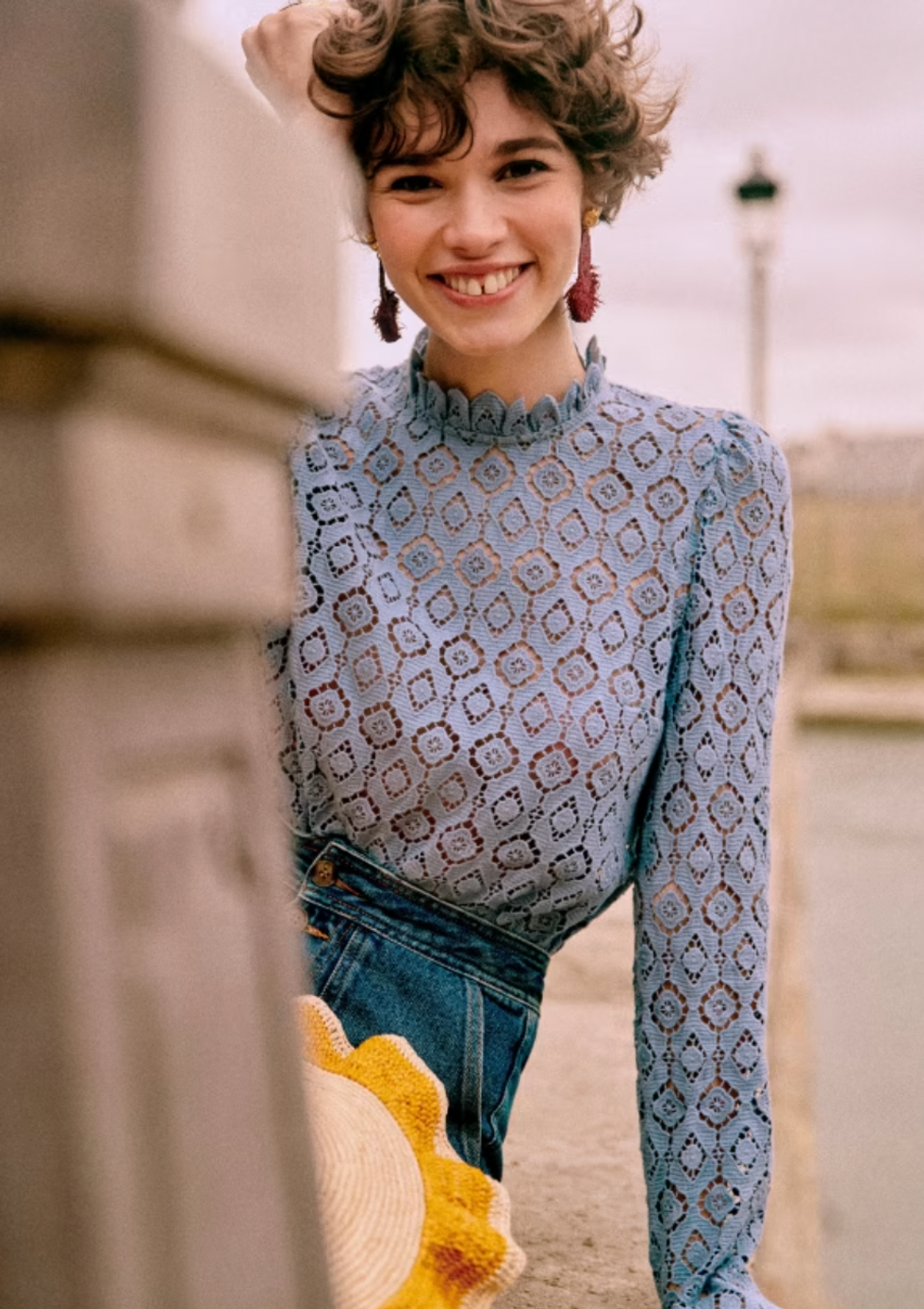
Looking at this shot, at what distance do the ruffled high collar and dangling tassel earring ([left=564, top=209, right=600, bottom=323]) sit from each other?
0.36 feet

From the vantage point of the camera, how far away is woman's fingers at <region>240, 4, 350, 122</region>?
2031 millimetres

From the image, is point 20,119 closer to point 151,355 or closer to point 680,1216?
point 151,355

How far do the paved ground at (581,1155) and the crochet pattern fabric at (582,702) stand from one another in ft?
1.17

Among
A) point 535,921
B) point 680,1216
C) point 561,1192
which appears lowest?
point 561,1192

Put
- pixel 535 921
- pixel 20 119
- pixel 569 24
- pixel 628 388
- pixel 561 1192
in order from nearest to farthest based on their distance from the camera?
pixel 20 119
pixel 569 24
pixel 535 921
pixel 628 388
pixel 561 1192

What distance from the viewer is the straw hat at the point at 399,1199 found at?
4.17 feet

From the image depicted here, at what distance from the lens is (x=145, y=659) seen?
Answer: 28.0 inches

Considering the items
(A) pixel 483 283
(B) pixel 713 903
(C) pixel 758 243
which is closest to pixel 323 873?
(B) pixel 713 903

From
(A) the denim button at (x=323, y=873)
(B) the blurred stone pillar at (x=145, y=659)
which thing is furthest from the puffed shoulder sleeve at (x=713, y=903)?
(B) the blurred stone pillar at (x=145, y=659)

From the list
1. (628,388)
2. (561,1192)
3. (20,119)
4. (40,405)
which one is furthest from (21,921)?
(561,1192)

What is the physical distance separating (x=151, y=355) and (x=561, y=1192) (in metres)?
2.35

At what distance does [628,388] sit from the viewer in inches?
89.7

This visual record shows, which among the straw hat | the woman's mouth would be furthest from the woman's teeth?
the straw hat

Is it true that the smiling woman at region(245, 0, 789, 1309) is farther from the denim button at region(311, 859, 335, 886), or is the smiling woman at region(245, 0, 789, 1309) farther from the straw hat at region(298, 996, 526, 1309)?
the straw hat at region(298, 996, 526, 1309)
